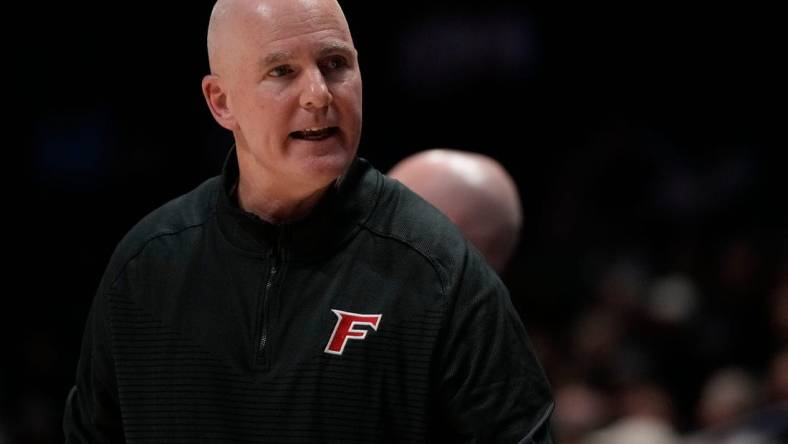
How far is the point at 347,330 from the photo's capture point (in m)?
2.01

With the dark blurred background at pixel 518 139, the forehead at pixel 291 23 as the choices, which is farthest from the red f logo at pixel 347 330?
the dark blurred background at pixel 518 139

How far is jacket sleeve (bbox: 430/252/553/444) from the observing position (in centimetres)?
198

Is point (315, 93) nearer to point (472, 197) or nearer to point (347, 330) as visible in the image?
point (347, 330)

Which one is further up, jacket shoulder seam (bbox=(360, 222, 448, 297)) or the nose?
the nose

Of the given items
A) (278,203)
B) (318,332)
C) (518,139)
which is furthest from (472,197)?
(518,139)

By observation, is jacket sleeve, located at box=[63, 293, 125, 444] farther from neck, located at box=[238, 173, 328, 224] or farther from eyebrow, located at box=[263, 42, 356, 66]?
eyebrow, located at box=[263, 42, 356, 66]

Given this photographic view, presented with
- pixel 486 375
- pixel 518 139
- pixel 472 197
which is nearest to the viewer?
pixel 486 375

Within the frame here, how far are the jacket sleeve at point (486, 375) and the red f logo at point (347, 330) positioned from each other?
0.40 ft

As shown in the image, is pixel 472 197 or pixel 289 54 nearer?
pixel 289 54

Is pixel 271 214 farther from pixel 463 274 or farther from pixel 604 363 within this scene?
pixel 604 363

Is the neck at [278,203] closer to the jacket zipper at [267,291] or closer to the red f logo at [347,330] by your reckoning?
the jacket zipper at [267,291]

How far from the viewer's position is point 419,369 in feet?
6.50

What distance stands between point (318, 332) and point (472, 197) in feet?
3.27

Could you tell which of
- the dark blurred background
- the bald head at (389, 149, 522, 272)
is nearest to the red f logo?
the bald head at (389, 149, 522, 272)
